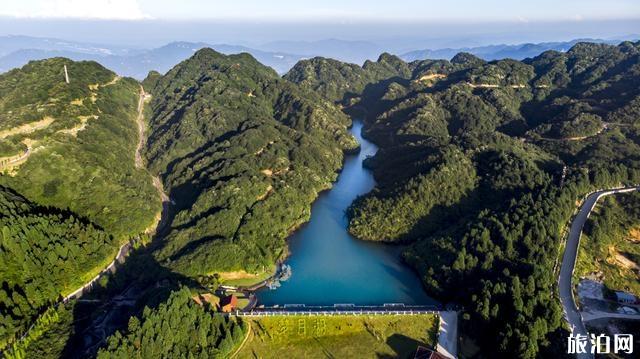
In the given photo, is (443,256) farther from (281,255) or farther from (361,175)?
(361,175)

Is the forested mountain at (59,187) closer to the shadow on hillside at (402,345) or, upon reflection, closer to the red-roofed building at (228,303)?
the red-roofed building at (228,303)

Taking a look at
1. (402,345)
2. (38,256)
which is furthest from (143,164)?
(402,345)

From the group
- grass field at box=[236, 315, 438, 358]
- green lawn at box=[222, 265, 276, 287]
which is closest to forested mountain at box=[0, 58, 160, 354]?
green lawn at box=[222, 265, 276, 287]

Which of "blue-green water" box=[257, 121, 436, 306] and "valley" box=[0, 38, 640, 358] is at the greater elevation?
"valley" box=[0, 38, 640, 358]

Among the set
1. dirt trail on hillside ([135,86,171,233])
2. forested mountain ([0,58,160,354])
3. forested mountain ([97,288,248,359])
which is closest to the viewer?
forested mountain ([97,288,248,359])

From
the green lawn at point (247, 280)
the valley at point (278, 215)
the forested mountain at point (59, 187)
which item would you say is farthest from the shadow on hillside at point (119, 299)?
the green lawn at point (247, 280)

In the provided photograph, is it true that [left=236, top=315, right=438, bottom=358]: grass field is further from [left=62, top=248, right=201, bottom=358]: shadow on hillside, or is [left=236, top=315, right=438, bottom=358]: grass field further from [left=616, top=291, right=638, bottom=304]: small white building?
[left=616, top=291, right=638, bottom=304]: small white building

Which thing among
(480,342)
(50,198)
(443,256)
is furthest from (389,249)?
(50,198)
